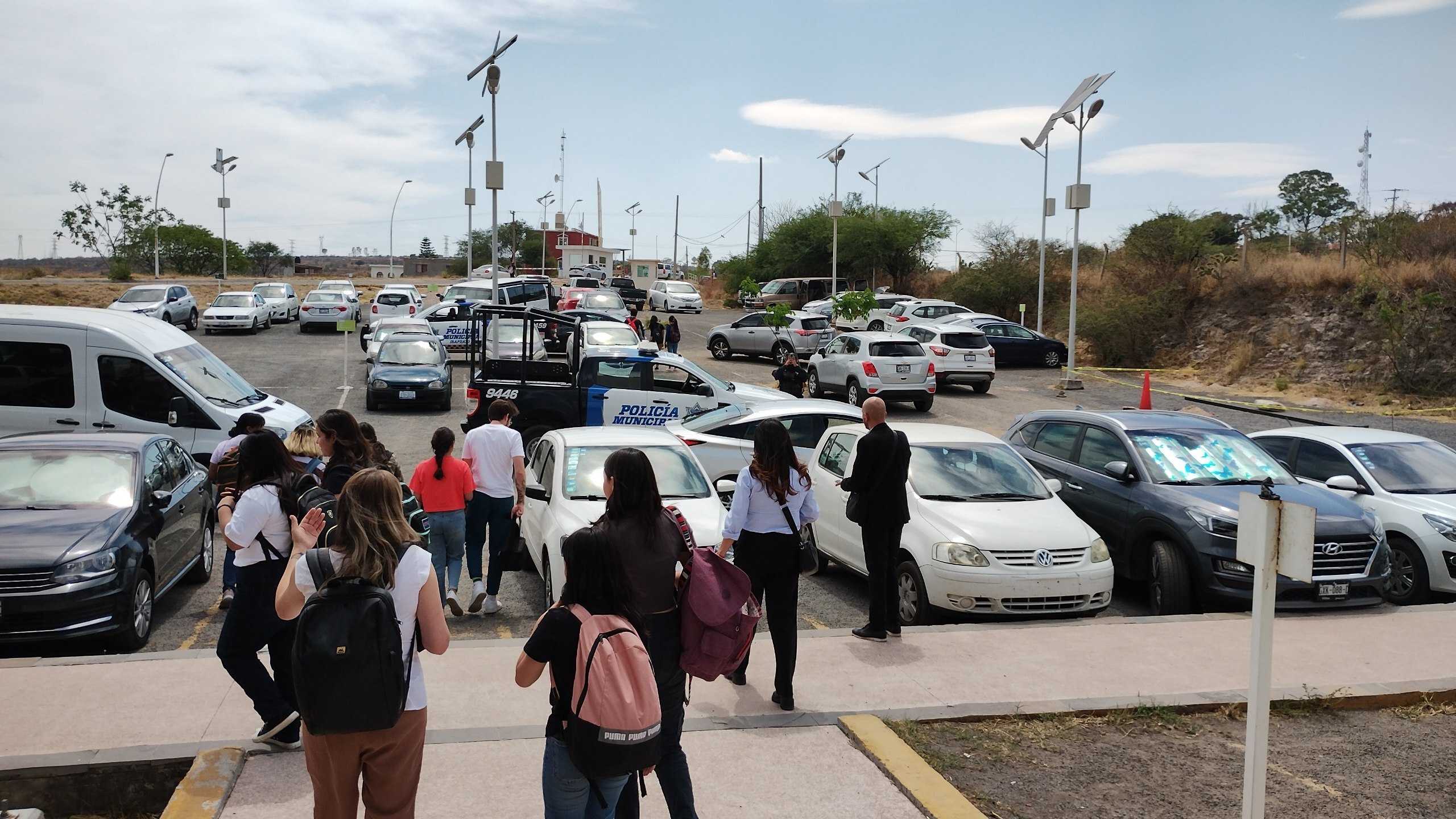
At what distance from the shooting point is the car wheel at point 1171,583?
915 cm

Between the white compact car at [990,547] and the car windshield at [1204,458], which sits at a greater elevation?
the car windshield at [1204,458]

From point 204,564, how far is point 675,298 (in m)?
43.0

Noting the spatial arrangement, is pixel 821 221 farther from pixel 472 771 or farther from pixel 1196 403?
pixel 472 771

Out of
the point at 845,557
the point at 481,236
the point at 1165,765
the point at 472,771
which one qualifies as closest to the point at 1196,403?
the point at 845,557

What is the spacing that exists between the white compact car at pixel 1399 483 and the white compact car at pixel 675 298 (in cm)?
4146

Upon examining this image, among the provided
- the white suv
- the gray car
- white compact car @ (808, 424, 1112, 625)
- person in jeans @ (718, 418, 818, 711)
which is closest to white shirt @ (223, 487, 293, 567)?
person in jeans @ (718, 418, 818, 711)

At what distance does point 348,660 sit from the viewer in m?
3.63

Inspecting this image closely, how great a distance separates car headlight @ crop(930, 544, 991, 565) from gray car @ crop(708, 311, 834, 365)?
2203cm

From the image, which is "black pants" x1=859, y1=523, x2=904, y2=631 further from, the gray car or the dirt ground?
the gray car

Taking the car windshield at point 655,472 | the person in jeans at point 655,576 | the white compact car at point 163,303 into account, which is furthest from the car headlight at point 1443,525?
the white compact car at point 163,303

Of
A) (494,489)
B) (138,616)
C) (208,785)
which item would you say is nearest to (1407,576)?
(494,489)

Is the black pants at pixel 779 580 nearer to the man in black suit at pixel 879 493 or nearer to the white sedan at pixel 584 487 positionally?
the man in black suit at pixel 879 493

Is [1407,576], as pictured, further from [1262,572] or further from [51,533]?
[51,533]

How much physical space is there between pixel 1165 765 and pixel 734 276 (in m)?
64.9
